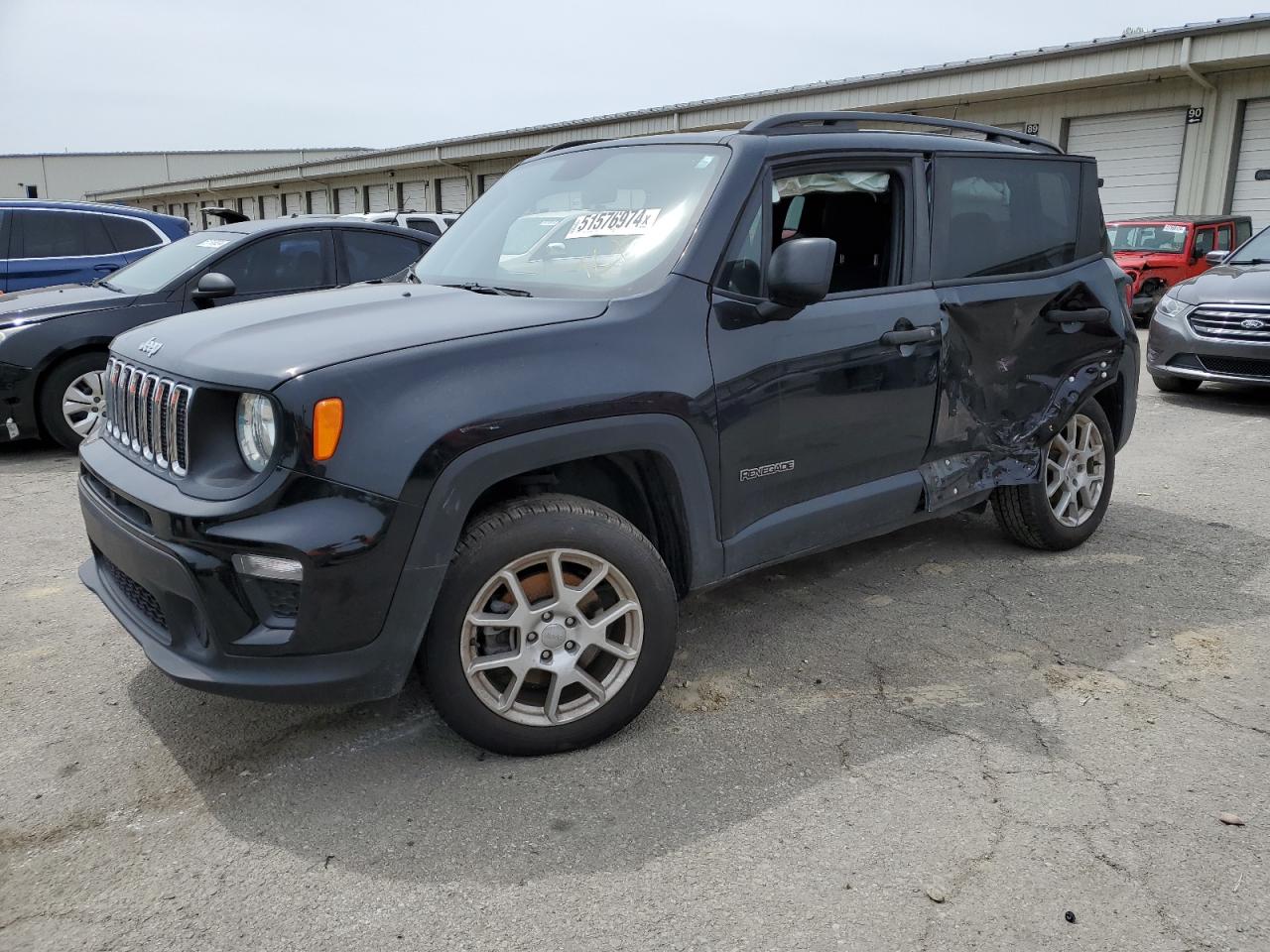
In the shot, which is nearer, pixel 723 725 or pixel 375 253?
pixel 723 725

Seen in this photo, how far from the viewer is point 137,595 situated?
2879 mm

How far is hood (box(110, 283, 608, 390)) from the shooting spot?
2.59 metres

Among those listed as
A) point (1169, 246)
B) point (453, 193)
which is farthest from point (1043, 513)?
point (453, 193)

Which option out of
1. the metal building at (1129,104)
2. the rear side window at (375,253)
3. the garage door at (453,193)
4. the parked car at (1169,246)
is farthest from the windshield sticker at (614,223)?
the garage door at (453,193)

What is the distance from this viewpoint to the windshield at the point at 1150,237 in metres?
14.5

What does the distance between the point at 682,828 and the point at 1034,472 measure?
258 centimetres

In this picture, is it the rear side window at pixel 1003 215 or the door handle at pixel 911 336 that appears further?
the rear side window at pixel 1003 215

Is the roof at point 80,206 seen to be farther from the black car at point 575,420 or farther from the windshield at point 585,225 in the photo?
the black car at point 575,420

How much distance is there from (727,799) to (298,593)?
1.27 m

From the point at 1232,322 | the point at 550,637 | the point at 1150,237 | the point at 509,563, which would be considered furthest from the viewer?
the point at 1150,237

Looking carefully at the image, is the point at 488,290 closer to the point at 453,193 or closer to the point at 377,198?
the point at 453,193

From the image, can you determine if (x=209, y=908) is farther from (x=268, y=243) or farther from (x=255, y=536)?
(x=268, y=243)

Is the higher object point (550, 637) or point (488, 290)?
point (488, 290)

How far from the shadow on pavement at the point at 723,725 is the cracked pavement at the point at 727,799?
0.04ft
